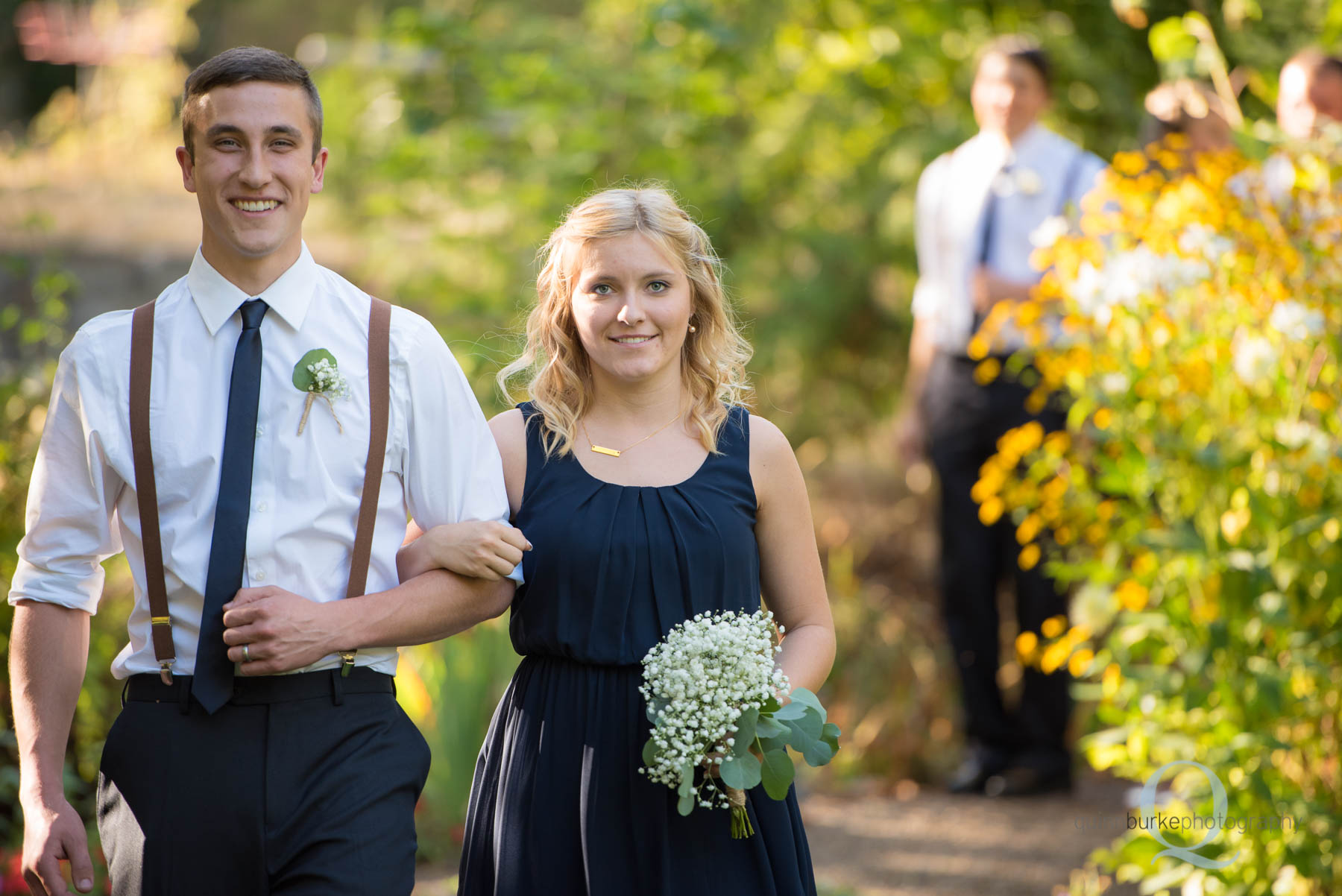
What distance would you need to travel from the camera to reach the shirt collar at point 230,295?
2215mm

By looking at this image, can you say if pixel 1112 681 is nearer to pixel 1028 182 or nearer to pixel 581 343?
pixel 581 343

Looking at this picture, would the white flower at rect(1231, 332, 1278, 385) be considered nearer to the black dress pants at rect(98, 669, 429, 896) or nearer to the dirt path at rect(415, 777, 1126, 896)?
the dirt path at rect(415, 777, 1126, 896)

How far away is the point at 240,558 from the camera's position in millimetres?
2104

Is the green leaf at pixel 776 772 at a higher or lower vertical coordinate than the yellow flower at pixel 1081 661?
lower

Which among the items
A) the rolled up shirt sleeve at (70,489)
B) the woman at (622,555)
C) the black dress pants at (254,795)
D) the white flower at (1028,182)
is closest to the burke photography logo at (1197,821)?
the woman at (622,555)

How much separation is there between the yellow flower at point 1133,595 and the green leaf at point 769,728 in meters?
1.51

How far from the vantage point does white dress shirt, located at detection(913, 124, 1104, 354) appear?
4969 mm

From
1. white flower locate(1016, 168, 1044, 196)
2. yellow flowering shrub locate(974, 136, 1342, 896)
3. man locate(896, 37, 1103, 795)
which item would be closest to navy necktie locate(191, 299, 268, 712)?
yellow flowering shrub locate(974, 136, 1342, 896)

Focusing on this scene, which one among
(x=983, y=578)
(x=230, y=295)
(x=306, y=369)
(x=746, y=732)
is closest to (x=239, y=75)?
(x=230, y=295)

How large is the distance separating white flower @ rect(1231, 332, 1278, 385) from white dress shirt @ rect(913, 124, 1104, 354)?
182 centimetres

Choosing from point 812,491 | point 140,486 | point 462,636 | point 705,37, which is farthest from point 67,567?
point 812,491

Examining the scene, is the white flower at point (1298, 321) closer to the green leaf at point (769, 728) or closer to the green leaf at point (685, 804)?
the green leaf at point (769, 728)

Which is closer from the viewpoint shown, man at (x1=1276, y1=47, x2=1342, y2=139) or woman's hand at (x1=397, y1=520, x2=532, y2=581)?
woman's hand at (x1=397, y1=520, x2=532, y2=581)

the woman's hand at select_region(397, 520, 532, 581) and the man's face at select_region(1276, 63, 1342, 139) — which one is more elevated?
the man's face at select_region(1276, 63, 1342, 139)
